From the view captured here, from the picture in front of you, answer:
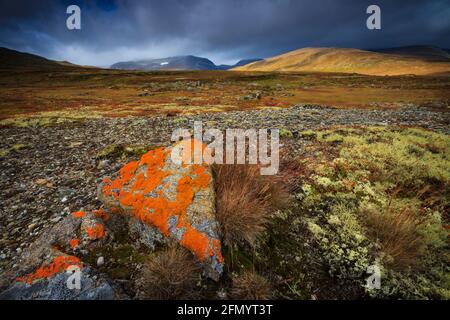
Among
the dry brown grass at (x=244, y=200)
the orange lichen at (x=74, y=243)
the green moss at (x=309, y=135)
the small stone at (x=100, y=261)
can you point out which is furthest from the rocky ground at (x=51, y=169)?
the dry brown grass at (x=244, y=200)

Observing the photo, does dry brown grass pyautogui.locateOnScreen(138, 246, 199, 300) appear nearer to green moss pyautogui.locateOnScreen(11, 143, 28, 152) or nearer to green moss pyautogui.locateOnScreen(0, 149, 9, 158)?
green moss pyautogui.locateOnScreen(0, 149, 9, 158)

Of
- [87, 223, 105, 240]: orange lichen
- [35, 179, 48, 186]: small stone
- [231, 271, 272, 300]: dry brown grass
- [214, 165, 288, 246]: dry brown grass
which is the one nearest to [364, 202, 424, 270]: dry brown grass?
[214, 165, 288, 246]: dry brown grass

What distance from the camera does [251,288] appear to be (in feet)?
11.6

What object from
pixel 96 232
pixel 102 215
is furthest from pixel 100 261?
pixel 102 215

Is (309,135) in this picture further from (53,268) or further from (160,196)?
(53,268)

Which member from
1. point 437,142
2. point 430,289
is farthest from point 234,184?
point 437,142

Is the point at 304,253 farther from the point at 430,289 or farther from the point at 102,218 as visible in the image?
the point at 102,218

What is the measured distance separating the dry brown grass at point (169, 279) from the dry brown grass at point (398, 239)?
11.7 feet

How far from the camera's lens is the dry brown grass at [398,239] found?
439 cm

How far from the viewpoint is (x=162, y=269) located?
3.51m

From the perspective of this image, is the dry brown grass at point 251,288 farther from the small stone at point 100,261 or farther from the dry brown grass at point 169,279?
the small stone at point 100,261

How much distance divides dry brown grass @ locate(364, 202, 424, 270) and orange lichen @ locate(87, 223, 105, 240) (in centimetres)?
525

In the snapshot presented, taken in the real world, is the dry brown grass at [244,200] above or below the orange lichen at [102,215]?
above
